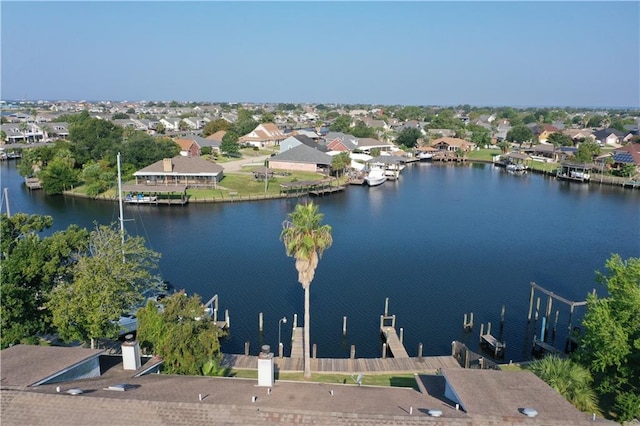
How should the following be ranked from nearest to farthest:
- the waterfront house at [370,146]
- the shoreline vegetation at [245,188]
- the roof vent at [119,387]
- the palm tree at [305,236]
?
the roof vent at [119,387] → the palm tree at [305,236] → the shoreline vegetation at [245,188] → the waterfront house at [370,146]

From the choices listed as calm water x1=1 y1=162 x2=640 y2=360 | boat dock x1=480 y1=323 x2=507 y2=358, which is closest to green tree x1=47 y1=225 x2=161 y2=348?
calm water x1=1 y1=162 x2=640 y2=360

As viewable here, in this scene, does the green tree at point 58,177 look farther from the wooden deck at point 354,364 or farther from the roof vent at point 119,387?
the roof vent at point 119,387

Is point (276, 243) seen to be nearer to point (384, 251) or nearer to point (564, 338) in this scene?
point (384, 251)

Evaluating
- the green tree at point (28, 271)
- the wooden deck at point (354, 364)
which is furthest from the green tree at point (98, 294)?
the wooden deck at point (354, 364)

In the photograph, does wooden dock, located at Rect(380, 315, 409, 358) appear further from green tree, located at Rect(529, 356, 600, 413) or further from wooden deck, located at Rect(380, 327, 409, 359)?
green tree, located at Rect(529, 356, 600, 413)

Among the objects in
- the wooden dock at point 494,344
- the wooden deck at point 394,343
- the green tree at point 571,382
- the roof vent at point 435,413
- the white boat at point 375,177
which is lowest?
the wooden dock at point 494,344

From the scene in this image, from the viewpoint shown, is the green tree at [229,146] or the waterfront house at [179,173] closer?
the waterfront house at [179,173]

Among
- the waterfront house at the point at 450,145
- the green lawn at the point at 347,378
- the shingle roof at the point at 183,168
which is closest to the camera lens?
the green lawn at the point at 347,378
